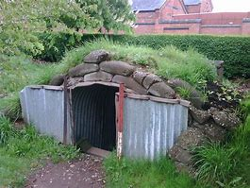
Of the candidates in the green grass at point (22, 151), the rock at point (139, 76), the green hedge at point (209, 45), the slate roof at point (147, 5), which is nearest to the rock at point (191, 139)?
the rock at point (139, 76)

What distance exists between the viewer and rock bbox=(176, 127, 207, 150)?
15.6ft

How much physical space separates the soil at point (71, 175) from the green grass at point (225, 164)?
5.42 feet

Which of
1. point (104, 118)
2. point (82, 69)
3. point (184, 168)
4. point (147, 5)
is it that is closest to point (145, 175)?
point (184, 168)

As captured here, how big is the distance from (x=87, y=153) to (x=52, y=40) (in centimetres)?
569

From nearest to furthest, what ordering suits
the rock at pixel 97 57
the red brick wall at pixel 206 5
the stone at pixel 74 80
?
the rock at pixel 97 57, the stone at pixel 74 80, the red brick wall at pixel 206 5

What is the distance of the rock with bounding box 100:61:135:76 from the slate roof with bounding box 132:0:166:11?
1898 centimetres

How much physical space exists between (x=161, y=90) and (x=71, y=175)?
2.13 metres

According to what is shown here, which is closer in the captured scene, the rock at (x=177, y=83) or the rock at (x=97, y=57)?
the rock at (x=177, y=83)

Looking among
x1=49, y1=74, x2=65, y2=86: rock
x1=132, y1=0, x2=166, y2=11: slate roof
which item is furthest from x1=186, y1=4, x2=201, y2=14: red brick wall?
x1=49, y1=74, x2=65, y2=86: rock

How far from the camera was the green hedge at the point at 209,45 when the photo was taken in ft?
30.3

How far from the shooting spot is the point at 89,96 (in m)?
6.84

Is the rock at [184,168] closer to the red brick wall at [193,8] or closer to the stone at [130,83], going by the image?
the stone at [130,83]

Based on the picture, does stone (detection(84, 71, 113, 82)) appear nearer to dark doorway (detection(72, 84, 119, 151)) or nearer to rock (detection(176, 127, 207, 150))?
dark doorway (detection(72, 84, 119, 151))

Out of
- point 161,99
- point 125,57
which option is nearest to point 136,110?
point 161,99
